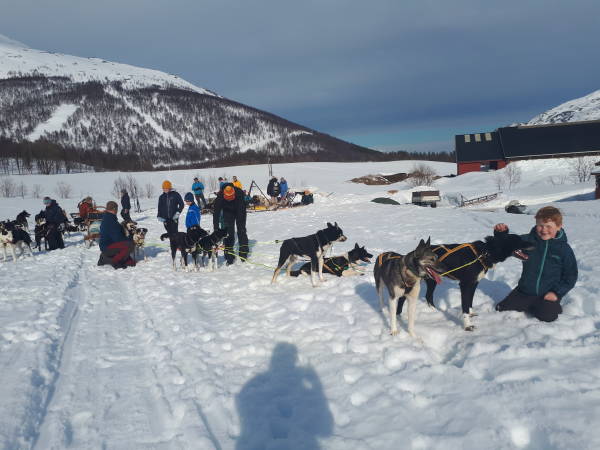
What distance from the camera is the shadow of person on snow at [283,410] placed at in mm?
2307

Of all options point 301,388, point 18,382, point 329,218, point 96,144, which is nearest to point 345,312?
point 301,388

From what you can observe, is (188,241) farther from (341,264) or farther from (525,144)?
(525,144)

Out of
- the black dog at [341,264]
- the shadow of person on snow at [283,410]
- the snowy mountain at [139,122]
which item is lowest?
the shadow of person on snow at [283,410]

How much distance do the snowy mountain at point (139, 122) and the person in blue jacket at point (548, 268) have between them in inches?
3396

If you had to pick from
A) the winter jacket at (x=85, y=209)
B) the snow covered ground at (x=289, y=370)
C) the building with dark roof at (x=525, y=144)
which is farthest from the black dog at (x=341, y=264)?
the building with dark roof at (x=525, y=144)

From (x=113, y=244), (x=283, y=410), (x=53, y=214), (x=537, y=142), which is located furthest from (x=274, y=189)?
(x=537, y=142)

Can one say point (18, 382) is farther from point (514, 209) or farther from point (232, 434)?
point (514, 209)

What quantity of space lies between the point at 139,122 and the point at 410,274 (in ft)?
465

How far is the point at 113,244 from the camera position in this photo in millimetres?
7789

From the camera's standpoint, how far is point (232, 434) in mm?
2375

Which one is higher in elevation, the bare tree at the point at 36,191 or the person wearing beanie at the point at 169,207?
the bare tree at the point at 36,191

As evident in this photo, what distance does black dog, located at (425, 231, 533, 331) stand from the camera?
3484 mm

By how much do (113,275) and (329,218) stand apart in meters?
8.30

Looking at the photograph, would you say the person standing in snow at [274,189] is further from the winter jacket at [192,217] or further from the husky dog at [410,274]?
the husky dog at [410,274]
